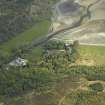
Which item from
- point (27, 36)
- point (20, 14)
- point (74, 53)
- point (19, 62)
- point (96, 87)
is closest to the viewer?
point (96, 87)

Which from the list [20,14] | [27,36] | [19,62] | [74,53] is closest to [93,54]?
[74,53]

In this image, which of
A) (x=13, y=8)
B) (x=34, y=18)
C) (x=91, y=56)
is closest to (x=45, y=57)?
(x=91, y=56)

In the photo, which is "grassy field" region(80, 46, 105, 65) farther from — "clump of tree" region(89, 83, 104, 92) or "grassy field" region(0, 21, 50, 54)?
"grassy field" region(0, 21, 50, 54)

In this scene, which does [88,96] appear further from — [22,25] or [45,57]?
[22,25]

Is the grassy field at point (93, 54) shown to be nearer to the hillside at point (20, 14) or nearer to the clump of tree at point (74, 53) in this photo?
the clump of tree at point (74, 53)

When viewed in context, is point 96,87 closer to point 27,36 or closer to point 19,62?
point 19,62

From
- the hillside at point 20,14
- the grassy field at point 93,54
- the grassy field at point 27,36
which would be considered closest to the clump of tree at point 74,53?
the grassy field at point 93,54
